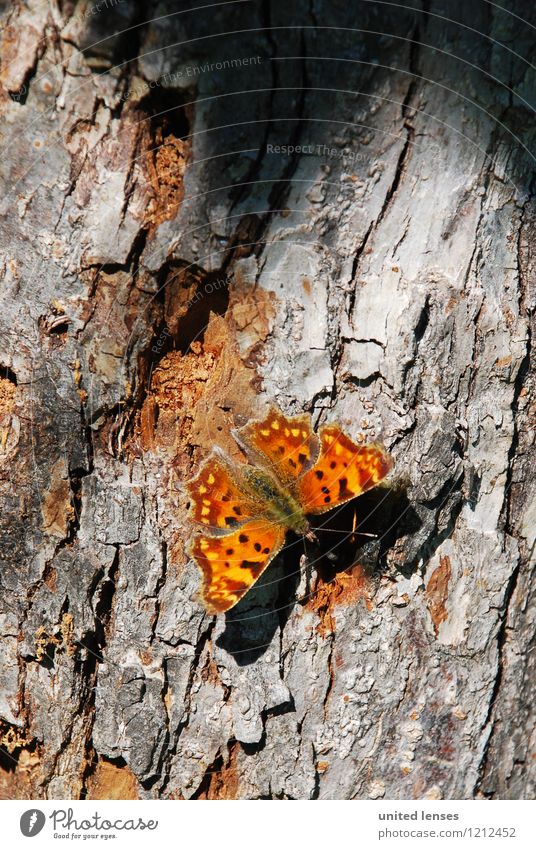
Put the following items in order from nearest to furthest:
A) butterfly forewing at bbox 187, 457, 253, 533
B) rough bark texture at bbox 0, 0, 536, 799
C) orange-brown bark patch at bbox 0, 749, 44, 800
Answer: rough bark texture at bbox 0, 0, 536, 799 → butterfly forewing at bbox 187, 457, 253, 533 → orange-brown bark patch at bbox 0, 749, 44, 800

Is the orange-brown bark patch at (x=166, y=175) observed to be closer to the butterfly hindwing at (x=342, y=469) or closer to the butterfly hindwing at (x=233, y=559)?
the butterfly hindwing at (x=342, y=469)

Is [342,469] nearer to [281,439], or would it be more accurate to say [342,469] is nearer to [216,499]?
[281,439]

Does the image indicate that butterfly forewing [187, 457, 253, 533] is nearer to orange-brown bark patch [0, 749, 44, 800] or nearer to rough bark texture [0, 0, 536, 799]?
rough bark texture [0, 0, 536, 799]

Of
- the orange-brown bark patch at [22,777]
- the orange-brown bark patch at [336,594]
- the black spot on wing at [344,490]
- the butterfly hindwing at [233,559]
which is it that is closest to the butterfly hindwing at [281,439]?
the black spot on wing at [344,490]

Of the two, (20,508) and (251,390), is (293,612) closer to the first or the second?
(251,390)
